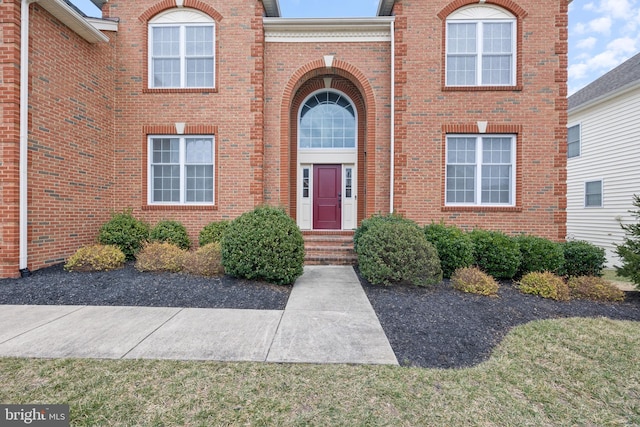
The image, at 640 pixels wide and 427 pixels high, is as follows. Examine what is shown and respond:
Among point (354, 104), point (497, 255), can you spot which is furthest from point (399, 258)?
point (354, 104)

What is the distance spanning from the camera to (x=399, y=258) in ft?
17.7

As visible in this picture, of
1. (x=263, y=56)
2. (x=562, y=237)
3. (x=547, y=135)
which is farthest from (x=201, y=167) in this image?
(x=562, y=237)

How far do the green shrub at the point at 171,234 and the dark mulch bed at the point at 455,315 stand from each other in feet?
15.9

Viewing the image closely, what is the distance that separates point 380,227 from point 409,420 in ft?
12.7

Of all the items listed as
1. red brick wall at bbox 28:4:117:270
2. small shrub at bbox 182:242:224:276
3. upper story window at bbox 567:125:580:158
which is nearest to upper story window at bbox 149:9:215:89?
red brick wall at bbox 28:4:117:270

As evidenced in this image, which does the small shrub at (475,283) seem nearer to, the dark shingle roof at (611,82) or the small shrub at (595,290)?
the small shrub at (595,290)

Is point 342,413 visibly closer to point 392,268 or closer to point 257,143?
point 392,268

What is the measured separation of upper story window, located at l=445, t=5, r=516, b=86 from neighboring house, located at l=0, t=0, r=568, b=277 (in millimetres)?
30

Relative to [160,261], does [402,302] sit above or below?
below

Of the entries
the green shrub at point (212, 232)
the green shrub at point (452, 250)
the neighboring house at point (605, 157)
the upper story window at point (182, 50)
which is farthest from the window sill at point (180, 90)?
the neighboring house at point (605, 157)

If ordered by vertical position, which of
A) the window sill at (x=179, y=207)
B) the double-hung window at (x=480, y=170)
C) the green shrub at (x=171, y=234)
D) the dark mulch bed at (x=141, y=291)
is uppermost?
the double-hung window at (x=480, y=170)

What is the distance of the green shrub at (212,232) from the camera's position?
7.54m

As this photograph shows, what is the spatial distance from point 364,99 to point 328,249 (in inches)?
177

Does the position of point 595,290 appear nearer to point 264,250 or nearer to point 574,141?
point 264,250
